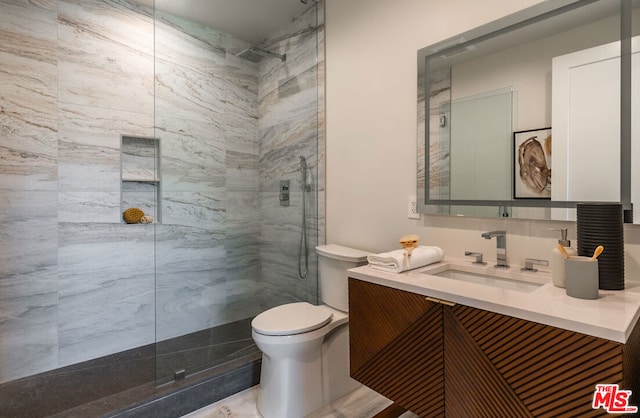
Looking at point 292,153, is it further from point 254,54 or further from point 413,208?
point 413,208

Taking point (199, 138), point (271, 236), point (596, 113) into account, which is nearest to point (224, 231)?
point (271, 236)

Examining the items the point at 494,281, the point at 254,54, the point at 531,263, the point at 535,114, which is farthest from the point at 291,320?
the point at 254,54

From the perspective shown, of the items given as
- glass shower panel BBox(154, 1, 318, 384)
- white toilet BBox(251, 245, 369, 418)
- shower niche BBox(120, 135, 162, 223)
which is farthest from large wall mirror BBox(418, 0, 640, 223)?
shower niche BBox(120, 135, 162, 223)

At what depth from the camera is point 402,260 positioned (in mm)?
1469

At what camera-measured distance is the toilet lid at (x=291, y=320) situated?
1.74 metres

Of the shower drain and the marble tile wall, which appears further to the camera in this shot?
the marble tile wall

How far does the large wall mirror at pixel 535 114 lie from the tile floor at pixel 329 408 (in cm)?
112

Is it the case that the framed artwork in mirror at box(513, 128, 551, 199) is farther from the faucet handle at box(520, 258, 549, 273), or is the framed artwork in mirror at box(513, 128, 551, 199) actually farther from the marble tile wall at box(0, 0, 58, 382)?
the marble tile wall at box(0, 0, 58, 382)

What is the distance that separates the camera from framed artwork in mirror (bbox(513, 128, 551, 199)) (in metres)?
1.45

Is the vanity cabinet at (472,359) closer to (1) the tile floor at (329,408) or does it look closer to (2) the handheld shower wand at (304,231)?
(1) the tile floor at (329,408)

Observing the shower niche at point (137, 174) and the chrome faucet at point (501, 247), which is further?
the shower niche at point (137, 174)

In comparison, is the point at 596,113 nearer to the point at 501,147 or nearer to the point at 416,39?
the point at 501,147

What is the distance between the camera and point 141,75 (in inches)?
102

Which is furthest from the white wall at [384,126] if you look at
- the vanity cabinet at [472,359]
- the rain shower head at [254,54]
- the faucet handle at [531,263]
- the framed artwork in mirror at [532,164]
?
the vanity cabinet at [472,359]
